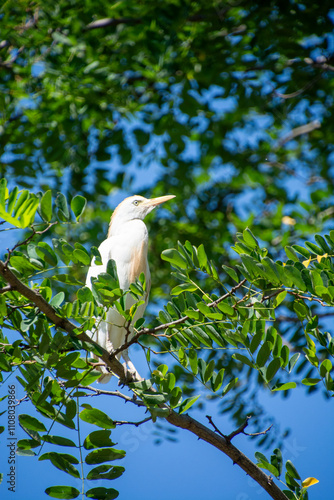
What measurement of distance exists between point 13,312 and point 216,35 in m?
4.07

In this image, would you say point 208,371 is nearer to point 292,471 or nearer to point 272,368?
point 272,368

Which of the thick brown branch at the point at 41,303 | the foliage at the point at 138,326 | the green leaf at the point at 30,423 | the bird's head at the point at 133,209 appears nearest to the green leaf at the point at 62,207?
the foliage at the point at 138,326

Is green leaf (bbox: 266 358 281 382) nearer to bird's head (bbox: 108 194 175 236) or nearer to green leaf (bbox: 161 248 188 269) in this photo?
green leaf (bbox: 161 248 188 269)

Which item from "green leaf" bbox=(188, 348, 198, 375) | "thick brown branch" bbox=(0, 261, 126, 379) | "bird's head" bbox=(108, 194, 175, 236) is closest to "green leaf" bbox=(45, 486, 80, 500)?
"thick brown branch" bbox=(0, 261, 126, 379)

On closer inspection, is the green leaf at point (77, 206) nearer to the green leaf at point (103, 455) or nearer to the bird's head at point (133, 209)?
the green leaf at point (103, 455)

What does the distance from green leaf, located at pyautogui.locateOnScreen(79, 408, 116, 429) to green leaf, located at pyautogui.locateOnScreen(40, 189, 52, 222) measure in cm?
83

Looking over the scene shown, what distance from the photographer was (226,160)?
6.06 m

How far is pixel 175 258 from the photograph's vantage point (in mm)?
2113

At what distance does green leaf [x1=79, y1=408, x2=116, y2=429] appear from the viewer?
218 centimetres

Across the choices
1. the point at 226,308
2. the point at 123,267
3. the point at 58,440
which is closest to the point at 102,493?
the point at 58,440

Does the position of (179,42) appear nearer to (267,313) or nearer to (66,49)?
(66,49)

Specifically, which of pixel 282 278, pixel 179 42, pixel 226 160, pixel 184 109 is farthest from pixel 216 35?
pixel 282 278

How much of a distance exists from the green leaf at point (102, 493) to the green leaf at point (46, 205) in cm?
114

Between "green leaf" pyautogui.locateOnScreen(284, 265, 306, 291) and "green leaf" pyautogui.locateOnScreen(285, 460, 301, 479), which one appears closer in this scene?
"green leaf" pyautogui.locateOnScreen(284, 265, 306, 291)
